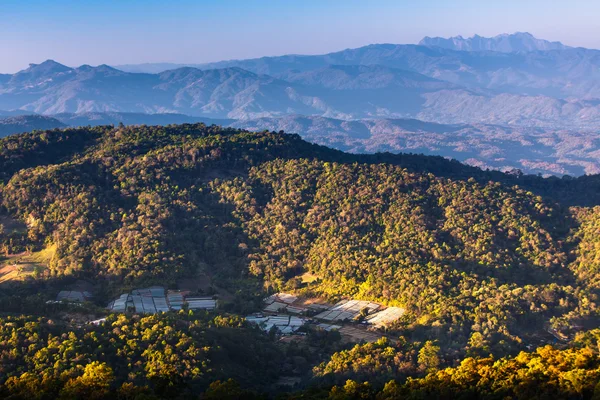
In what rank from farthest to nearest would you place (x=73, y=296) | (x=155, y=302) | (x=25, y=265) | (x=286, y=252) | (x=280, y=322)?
1. (x=286, y=252)
2. (x=25, y=265)
3. (x=73, y=296)
4. (x=155, y=302)
5. (x=280, y=322)

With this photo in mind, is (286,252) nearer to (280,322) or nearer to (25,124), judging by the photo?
(280,322)

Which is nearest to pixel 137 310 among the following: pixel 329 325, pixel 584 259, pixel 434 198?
pixel 329 325

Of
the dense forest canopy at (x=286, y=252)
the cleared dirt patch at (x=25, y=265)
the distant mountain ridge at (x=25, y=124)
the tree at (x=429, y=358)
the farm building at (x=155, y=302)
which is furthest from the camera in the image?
the distant mountain ridge at (x=25, y=124)

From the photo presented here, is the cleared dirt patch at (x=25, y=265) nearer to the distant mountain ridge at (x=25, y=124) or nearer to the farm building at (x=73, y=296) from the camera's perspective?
the farm building at (x=73, y=296)

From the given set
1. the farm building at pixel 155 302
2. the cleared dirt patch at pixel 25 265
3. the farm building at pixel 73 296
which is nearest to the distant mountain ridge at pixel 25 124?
the cleared dirt patch at pixel 25 265

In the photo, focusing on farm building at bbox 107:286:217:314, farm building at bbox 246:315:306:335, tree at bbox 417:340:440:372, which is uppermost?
tree at bbox 417:340:440:372

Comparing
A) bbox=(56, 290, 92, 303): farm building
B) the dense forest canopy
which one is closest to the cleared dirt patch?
the dense forest canopy

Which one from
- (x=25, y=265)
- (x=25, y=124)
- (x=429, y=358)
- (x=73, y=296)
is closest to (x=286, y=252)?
(x=73, y=296)

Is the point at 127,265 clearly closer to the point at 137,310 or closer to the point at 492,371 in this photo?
the point at 137,310

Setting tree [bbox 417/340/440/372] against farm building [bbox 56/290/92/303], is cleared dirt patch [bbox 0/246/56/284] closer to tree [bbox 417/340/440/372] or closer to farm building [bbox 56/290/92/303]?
farm building [bbox 56/290/92/303]
